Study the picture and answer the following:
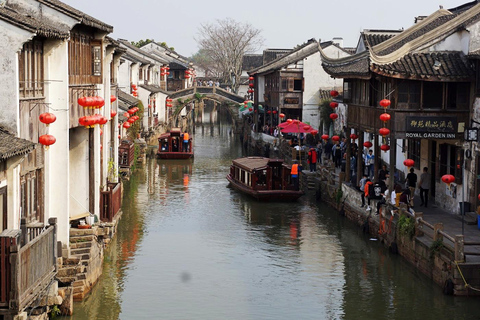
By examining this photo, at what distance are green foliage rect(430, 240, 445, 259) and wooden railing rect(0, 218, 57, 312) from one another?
1123 centimetres

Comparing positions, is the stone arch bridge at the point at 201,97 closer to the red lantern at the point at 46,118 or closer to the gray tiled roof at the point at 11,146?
the red lantern at the point at 46,118

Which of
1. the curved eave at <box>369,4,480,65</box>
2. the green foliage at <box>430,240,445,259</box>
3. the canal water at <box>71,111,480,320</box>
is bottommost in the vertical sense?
the canal water at <box>71,111,480,320</box>

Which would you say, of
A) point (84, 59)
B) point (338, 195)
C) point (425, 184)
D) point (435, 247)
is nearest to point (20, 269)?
point (84, 59)

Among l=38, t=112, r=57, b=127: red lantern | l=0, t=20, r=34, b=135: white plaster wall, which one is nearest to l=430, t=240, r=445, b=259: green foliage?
l=38, t=112, r=57, b=127: red lantern

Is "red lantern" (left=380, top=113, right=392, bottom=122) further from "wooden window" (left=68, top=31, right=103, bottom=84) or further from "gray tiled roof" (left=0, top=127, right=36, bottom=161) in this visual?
"gray tiled roof" (left=0, top=127, right=36, bottom=161)

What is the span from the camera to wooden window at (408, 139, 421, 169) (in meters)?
32.8

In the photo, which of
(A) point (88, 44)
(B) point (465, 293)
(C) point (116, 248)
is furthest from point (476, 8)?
(C) point (116, 248)

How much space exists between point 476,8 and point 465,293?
11268 millimetres

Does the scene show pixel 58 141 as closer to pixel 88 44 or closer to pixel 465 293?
pixel 88 44

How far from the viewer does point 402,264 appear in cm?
2502

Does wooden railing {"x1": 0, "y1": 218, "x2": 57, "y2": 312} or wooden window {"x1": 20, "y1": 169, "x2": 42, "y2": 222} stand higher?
wooden window {"x1": 20, "y1": 169, "x2": 42, "y2": 222}

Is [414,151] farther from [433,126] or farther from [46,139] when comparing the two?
[46,139]

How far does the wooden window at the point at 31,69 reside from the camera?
17391 millimetres

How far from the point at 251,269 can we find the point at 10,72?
11601 mm
